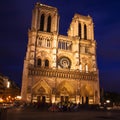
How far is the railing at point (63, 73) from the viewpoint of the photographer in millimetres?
36719

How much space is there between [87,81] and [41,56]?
538 inches

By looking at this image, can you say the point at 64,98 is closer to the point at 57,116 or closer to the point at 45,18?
the point at 45,18

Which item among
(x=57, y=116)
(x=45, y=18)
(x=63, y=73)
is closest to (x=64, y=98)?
(x=63, y=73)

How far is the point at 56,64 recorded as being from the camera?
40.3m

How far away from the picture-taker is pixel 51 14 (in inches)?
1786

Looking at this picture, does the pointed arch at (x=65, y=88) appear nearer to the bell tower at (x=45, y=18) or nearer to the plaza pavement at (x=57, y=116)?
the bell tower at (x=45, y=18)

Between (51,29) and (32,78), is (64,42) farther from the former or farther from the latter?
(32,78)

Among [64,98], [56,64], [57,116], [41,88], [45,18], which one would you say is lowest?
[64,98]

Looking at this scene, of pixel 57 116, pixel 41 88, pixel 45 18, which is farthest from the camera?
pixel 45 18

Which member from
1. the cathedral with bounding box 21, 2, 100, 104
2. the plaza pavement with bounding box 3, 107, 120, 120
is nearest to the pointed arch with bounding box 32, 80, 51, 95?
the cathedral with bounding box 21, 2, 100, 104

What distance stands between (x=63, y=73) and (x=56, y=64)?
122 inches

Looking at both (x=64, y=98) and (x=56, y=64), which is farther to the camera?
(x=56, y=64)

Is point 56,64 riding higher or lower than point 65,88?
higher

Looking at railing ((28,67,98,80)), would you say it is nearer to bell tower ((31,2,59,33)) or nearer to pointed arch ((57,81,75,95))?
pointed arch ((57,81,75,95))
